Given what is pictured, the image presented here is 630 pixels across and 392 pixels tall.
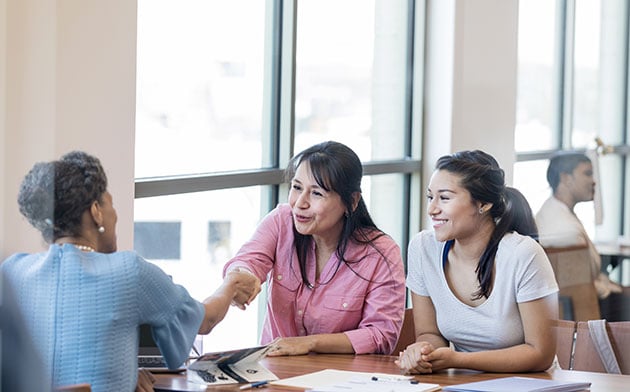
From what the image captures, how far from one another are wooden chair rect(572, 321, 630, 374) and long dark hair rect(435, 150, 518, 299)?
1.26ft

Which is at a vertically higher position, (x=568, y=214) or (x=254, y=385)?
(x=568, y=214)

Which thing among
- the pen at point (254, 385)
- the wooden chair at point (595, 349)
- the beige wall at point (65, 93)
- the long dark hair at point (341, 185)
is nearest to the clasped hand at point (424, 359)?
the pen at point (254, 385)

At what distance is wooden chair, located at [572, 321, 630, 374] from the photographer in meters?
2.87

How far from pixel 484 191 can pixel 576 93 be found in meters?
4.24

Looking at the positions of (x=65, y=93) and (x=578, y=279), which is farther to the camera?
(x=578, y=279)

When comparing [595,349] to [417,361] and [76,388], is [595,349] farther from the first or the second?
[76,388]

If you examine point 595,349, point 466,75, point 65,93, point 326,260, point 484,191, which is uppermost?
point 466,75

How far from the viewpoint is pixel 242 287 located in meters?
2.48

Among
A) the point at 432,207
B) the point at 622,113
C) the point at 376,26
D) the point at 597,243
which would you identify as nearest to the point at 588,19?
the point at 622,113

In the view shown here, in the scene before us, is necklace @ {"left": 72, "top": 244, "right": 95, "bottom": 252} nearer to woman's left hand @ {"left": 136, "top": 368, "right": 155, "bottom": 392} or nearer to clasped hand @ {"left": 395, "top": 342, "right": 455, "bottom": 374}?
woman's left hand @ {"left": 136, "top": 368, "right": 155, "bottom": 392}

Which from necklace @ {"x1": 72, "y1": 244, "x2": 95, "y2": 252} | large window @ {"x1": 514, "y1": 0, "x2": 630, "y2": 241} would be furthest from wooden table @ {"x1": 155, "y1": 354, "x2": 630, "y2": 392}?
large window @ {"x1": 514, "y1": 0, "x2": 630, "y2": 241}

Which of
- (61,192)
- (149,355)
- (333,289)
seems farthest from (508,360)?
(61,192)

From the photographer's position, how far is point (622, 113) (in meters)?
7.27

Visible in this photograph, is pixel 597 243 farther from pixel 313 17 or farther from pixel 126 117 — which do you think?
pixel 126 117
